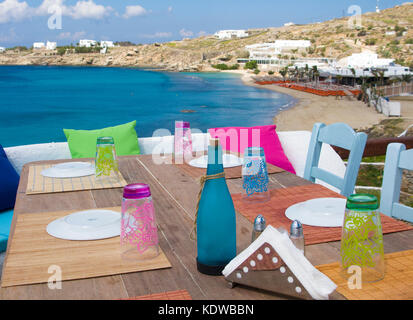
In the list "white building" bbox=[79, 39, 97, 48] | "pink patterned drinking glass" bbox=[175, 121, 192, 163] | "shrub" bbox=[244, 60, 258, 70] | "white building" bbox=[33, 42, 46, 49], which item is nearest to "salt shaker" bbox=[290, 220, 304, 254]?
"pink patterned drinking glass" bbox=[175, 121, 192, 163]

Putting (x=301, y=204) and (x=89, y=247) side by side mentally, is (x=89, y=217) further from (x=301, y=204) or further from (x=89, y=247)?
(x=301, y=204)

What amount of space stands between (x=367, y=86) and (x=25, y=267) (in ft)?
88.6

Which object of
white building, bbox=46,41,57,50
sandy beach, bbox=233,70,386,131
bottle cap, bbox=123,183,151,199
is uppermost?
white building, bbox=46,41,57,50

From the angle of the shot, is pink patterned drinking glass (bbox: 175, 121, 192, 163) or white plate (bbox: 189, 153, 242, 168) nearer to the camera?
white plate (bbox: 189, 153, 242, 168)

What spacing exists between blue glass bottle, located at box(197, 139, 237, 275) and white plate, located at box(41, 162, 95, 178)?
3.43 ft

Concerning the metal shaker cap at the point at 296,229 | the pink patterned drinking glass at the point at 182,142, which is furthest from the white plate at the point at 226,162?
the metal shaker cap at the point at 296,229

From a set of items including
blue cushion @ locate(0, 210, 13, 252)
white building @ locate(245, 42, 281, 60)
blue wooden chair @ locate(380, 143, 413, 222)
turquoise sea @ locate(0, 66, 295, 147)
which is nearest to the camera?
blue wooden chair @ locate(380, 143, 413, 222)

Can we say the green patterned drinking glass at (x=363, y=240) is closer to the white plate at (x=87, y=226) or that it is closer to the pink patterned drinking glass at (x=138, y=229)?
the pink patterned drinking glass at (x=138, y=229)

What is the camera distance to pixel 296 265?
744 mm

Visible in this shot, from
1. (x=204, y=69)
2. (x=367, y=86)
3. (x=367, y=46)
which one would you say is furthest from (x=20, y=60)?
(x=367, y=86)

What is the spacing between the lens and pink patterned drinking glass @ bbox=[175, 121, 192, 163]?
210cm

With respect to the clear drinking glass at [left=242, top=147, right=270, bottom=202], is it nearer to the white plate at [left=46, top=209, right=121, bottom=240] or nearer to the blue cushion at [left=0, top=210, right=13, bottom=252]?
the white plate at [left=46, top=209, right=121, bottom=240]

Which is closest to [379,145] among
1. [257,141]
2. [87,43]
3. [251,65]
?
[257,141]

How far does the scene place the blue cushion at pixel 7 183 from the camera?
242 centimetres
